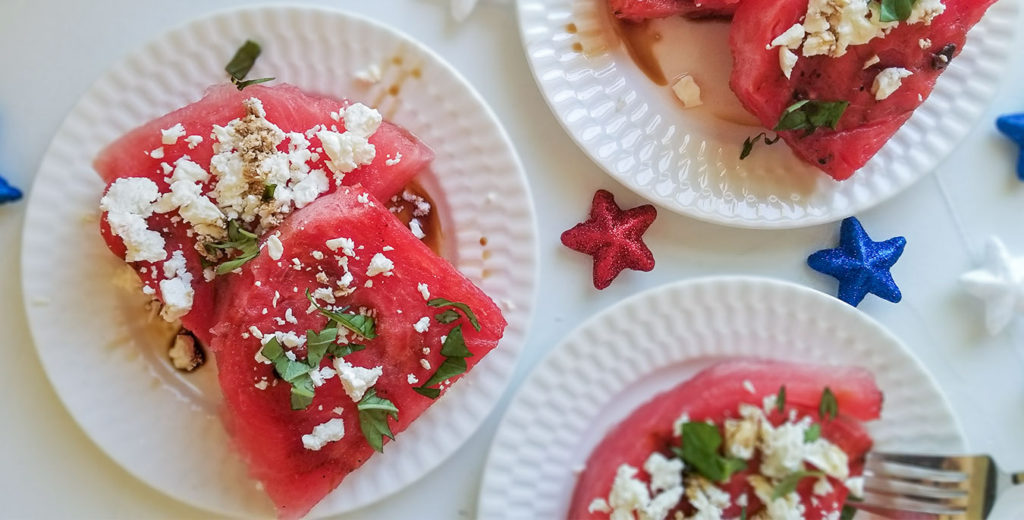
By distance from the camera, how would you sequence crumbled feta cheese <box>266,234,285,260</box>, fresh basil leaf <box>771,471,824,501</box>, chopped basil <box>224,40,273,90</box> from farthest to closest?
1. chopped basil <box>224,40,273,90</box>
2. fresh basil leaf <box>771,471,824,501</box>
3. crumbled feta cheese <box>266,234,285,260</box>

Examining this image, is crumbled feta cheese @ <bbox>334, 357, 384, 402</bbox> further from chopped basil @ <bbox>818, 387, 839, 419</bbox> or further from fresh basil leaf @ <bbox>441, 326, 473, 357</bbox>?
chopped basil @ <bbox>818, 387, 839, 419</bbox>

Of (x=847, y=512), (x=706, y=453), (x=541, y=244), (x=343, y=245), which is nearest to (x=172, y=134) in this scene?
(x=343, y=245)

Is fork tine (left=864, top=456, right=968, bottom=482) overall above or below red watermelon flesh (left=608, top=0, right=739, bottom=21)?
below

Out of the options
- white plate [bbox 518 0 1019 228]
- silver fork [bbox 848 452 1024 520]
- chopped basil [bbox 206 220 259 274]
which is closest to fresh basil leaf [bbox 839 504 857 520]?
silver fork [bbox 848 452 1024 520]

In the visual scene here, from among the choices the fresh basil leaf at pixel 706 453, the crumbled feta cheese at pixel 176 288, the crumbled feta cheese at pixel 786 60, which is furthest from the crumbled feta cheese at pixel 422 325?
the crumbled feta cheese at pixel 786 60

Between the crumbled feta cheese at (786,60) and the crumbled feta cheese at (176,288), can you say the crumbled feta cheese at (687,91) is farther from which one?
the crumbled feta cheese at (176,288)

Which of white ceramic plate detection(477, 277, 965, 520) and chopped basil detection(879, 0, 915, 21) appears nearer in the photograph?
chopped basil detection(879, 0, 915, 21)

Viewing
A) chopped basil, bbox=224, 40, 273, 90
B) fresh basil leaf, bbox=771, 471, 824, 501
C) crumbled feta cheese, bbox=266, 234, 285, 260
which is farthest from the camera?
chopped basil, bbox=224, 40, 273, 90

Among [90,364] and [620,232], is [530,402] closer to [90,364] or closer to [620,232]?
[620,232]
